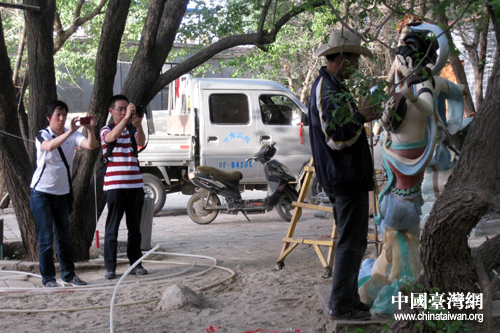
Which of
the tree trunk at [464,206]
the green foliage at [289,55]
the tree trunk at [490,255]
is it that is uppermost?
the green foliage at [289,55]

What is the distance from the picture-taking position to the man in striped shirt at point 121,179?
18.4 feet

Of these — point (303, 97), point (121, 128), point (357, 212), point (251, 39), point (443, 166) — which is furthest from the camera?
point (303, 97)

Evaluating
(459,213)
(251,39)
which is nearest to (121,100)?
(251,39)

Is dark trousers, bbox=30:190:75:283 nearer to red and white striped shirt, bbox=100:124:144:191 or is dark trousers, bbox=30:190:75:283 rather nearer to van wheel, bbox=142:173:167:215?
red and white striped shirt, bbox=100:124:144:191

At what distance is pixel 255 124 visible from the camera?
10.4 m

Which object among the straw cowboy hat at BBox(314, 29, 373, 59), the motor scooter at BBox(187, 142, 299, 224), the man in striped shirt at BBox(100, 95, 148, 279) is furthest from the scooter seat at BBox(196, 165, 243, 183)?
the straw cowboy hat at BBox(314, 29, 373, 59)

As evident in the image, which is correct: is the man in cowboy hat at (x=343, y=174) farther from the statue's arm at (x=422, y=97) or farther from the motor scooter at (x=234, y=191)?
the motor scooter at (x=234, y=191)

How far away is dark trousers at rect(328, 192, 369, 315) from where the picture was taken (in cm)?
361

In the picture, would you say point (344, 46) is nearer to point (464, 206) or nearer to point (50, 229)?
point (464, 206)

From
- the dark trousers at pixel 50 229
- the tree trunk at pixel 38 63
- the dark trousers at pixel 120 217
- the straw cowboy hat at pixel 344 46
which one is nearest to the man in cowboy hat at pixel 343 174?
the straw cowboy hat at pixel 344 46

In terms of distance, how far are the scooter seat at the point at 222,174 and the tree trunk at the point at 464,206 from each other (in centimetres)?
654

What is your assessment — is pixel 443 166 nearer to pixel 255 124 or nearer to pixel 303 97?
pixel 255 124

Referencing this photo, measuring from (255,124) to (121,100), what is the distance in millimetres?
4886

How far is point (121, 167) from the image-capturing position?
5609 mm
